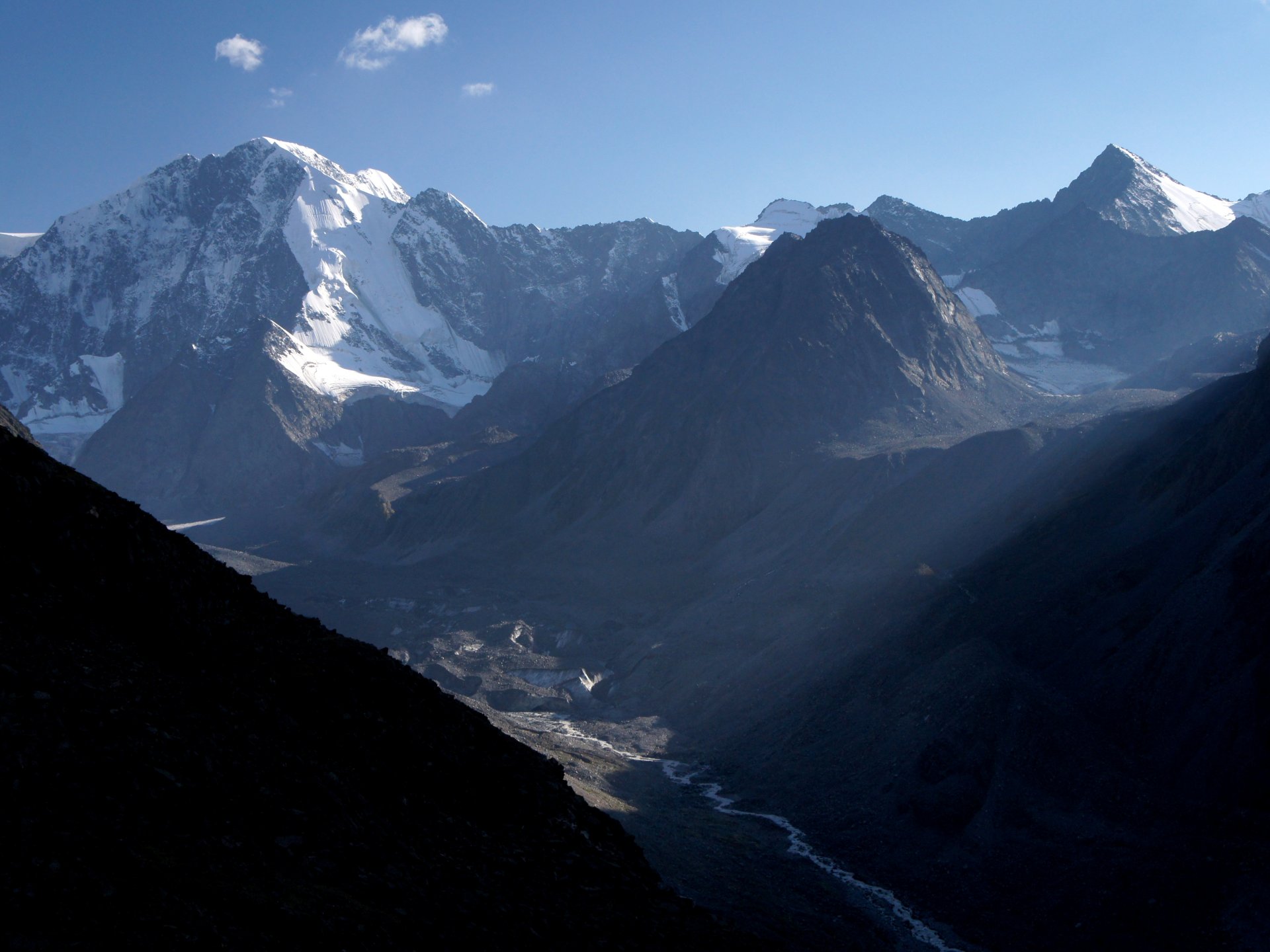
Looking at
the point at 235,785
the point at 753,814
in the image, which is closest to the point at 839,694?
the point at 753,814

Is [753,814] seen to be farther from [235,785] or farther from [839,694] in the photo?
[235,785]

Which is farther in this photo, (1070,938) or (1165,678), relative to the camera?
(1165,678)

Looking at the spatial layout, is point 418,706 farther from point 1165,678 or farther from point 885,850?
point 1165,678

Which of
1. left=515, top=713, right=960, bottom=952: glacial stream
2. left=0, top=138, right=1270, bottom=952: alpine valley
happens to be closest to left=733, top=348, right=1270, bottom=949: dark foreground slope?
left=0, top=138, right=1270, bottom=952: alpine valley

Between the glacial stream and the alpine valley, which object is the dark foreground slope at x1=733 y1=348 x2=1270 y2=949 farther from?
the glacial stream

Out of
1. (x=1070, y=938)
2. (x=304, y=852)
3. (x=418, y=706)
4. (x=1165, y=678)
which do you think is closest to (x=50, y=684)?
(x=304, y=852)

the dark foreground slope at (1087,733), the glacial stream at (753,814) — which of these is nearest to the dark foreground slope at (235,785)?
the glacial stream at (753,814)
